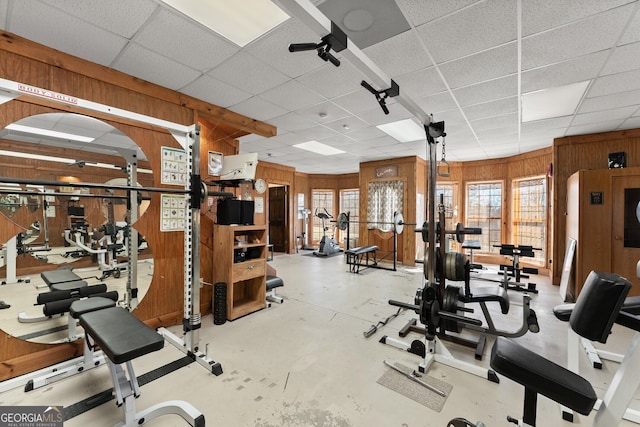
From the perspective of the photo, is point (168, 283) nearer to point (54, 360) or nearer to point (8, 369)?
point (54, 360)

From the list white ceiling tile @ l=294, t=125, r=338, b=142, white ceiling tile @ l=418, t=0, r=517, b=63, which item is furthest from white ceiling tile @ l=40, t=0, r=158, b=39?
white ceiling tile @ l=294, t=125, r=338, b=142

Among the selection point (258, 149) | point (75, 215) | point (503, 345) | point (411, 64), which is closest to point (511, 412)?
point (503, 345)

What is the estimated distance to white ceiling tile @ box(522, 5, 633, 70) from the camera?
1.96 meters

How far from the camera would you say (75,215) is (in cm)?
254

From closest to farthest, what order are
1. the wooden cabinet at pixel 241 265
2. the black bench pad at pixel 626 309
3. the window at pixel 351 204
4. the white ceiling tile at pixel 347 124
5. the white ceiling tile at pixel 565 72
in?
the black bench pad at pixel 626 309, the white ceiling tile at pixel 565 72, the wooden cabinet at pixel 241 265, the white ceiling tile at pixel 347 124, the window at pixel 351 204

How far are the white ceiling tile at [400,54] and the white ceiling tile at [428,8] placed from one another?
180mm

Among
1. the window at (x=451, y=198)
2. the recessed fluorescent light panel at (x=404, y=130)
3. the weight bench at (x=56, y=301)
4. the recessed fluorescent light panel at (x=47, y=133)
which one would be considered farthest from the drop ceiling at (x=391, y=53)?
the window at (x=451, y=198)

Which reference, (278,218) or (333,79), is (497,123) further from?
(278,218)

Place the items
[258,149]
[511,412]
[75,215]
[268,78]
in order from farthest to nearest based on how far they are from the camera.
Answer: [258,149] → [268,78] → [75,215] → [511,412]

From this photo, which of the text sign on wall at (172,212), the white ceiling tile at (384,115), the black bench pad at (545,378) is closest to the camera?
the black bench pad at (545,378)

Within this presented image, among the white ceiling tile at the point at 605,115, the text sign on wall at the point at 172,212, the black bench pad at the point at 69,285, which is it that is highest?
the white ceiling tile at the point at 605,115

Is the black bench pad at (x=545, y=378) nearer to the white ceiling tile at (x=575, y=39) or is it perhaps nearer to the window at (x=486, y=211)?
the white ceiling tile at (x=575, y=39)

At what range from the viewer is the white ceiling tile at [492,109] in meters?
3.42

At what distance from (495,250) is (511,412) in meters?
5.96
